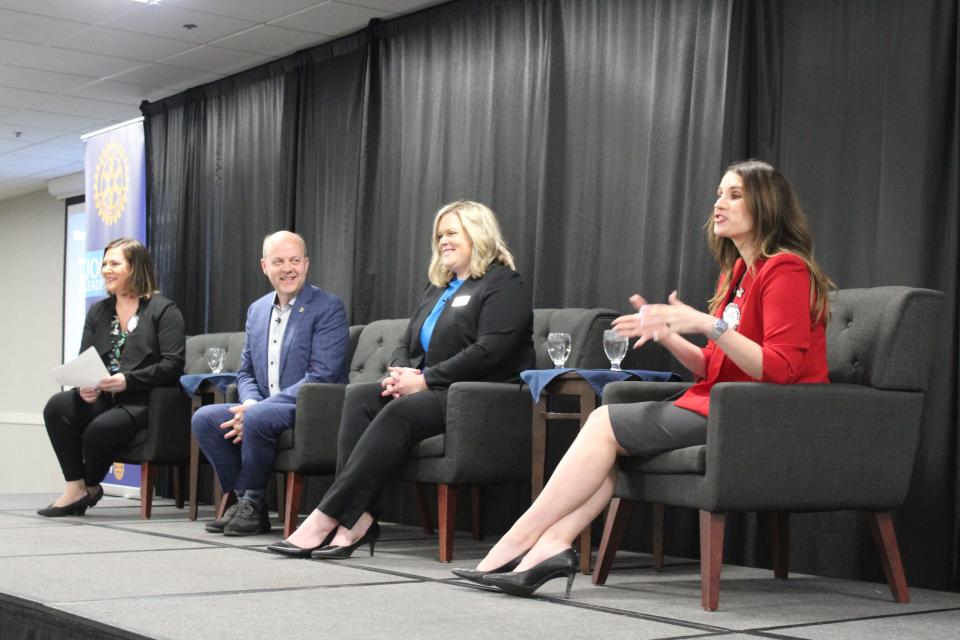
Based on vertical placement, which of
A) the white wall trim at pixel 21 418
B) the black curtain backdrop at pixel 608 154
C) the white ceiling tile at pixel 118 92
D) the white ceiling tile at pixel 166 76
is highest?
the white ceiling tile at pixel 166 76

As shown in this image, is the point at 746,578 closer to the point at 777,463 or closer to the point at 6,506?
the point at 777,463

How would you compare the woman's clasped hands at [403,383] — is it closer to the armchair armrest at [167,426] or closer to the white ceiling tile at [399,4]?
the armchair armrest at [167,426]

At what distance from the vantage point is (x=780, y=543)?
12.3ft

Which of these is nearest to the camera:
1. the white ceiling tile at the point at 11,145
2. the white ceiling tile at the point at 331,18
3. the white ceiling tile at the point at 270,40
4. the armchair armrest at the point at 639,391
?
the armchair armrest at the point at 639,391

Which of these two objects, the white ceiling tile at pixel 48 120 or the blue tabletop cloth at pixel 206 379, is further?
the white ceiling tile at pixel 48 120

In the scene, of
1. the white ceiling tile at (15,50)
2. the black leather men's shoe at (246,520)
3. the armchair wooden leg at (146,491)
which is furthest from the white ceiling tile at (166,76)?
the black leather men's shoe at (246,520)

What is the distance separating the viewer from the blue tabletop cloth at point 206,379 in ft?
17.6

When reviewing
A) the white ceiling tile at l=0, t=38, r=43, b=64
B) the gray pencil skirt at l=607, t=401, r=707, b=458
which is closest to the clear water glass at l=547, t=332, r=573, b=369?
the gray pencil skirt at l=607, t=401, r=707, b=458

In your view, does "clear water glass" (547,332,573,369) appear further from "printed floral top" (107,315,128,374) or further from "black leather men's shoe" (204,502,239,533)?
"printed floral top" (107,315,128,374)

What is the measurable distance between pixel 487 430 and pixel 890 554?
1332mm

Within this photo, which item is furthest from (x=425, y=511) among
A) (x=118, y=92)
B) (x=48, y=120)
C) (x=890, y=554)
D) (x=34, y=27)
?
(x=48, y=120)

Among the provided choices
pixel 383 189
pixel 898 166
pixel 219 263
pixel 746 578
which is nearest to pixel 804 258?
pixel 898 166

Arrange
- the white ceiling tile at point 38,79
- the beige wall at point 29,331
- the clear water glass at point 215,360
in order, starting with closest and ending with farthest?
the clear water glass at point 215,360 → the white ceiling tile at point 38,79 → the beige wall at point 29,331

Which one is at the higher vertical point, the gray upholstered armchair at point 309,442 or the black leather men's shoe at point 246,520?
the gray upholstered armchair at point 309,442
